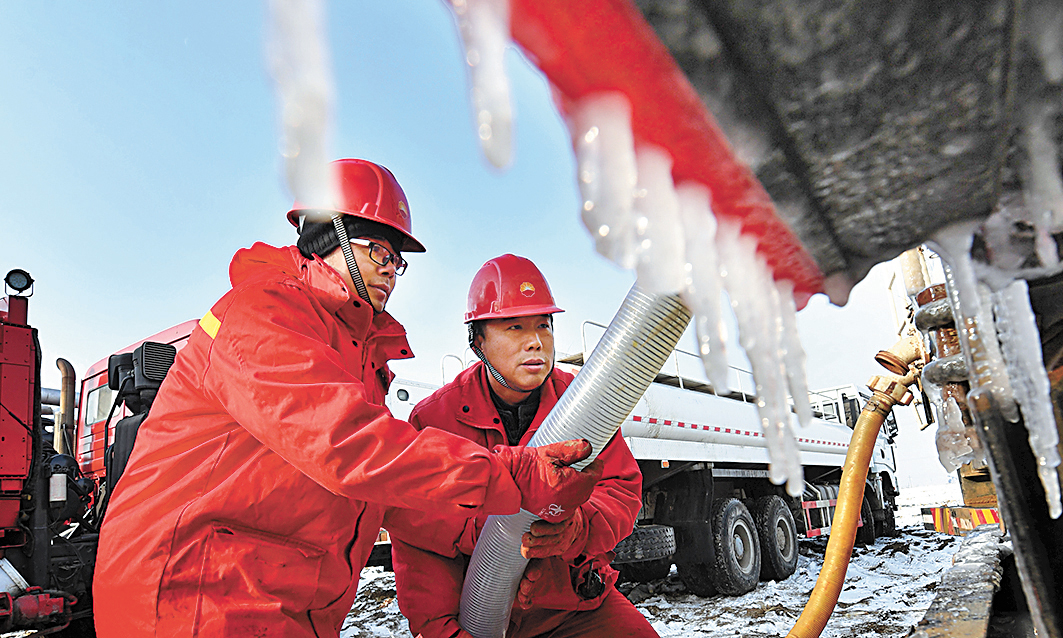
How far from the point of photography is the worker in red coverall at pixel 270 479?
1.54 metres

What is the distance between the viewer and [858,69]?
52cm

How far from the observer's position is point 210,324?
1782 mm

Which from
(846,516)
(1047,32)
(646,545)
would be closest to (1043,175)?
(1047,32)

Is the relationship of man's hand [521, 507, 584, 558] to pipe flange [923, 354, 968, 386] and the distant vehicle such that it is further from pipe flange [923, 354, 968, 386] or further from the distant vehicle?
the distant vehicle

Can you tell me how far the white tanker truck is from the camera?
17.6 feet

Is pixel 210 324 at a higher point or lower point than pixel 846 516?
higher

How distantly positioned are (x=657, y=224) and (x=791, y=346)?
34cm

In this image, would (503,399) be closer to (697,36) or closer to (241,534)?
(241,534)

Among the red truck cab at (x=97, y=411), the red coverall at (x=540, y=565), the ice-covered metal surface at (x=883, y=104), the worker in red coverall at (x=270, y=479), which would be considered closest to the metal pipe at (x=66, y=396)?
the red truck cab at (x=97, y=411)

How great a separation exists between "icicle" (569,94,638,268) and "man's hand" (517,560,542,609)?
188 cm

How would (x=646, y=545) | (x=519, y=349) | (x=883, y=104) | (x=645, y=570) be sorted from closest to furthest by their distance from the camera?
(x=883, y=104) < (x=519, y=349) < (x=646, y=545) < (x=645, y=570)

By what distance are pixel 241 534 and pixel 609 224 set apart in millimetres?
1420

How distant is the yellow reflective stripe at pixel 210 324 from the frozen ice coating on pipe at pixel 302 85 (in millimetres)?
1417

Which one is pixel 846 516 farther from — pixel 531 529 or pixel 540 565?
pixel 540 565
